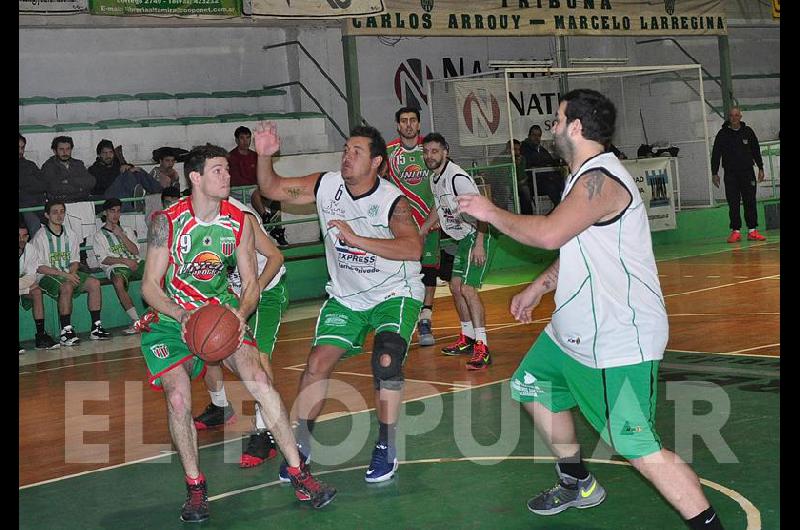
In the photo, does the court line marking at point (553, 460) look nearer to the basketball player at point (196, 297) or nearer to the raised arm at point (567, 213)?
the basketball player at point (196, 297)

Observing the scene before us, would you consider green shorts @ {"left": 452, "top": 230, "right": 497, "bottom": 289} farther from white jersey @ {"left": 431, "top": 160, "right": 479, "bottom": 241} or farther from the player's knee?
the player's knee

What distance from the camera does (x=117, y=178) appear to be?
16.8m

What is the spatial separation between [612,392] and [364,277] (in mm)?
2420

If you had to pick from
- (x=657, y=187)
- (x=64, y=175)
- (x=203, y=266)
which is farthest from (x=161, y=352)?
(x=657, y=187)

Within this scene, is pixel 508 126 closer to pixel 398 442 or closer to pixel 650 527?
pixel 398 442

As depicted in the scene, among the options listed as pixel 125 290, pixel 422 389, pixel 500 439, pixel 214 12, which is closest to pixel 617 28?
pixel 214 12

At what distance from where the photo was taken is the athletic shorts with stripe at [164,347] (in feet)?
21.0

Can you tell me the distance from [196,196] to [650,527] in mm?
3143

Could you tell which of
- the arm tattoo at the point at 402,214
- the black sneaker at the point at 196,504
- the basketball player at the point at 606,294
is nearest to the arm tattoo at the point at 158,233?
the black sneaker at the point at 196,504

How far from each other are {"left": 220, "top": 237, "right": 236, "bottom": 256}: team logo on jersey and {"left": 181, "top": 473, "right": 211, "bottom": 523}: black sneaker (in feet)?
4.29

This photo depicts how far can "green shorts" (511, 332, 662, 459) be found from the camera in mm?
5008

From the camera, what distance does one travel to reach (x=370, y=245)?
670 centimetres

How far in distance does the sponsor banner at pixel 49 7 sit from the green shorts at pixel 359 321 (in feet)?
38.0

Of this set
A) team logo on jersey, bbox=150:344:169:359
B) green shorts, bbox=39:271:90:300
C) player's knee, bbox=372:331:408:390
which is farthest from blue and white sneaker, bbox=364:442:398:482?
green shorts, bbox=39:271:90:300
